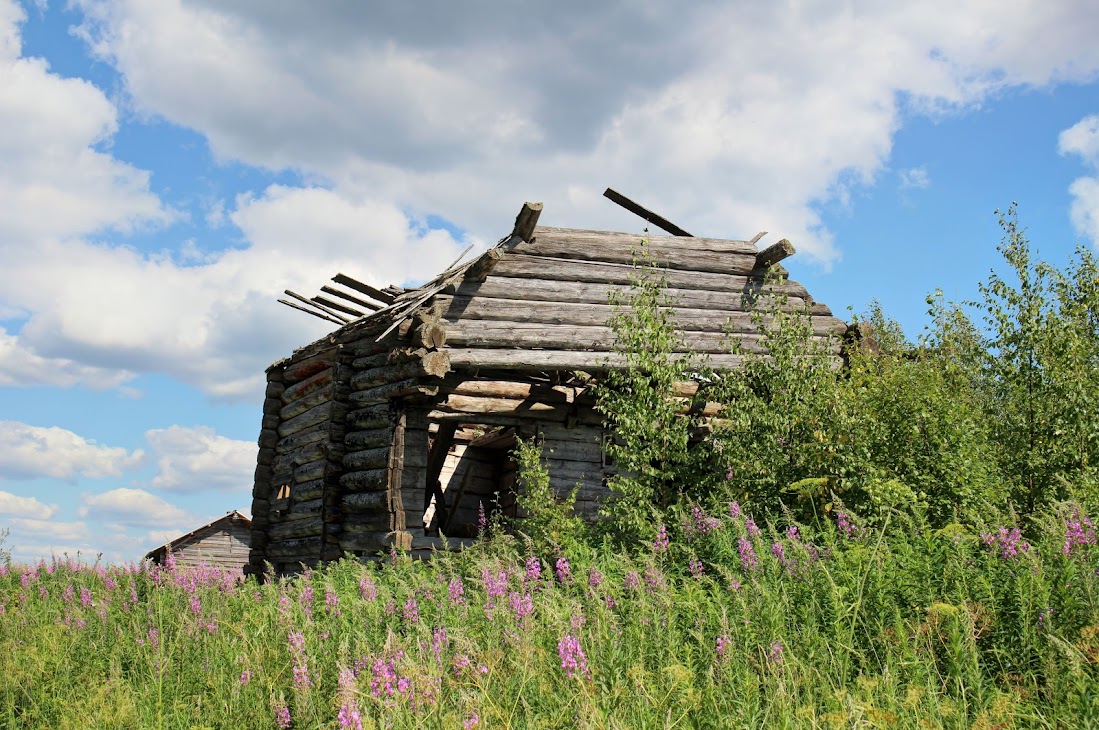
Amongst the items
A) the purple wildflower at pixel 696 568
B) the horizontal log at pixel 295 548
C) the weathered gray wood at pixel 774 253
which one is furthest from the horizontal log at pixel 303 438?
the purple wildflower at pixel 696 568

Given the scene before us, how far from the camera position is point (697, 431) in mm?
14344

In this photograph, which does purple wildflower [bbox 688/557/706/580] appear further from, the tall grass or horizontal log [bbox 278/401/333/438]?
horizontal log [bbox 278/401/333/438]

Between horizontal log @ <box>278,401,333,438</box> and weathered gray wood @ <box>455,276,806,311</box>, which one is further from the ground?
weathered gray wood @ <box>455,276,806,311</box>

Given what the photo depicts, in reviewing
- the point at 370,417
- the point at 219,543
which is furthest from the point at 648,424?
the point at 219,543

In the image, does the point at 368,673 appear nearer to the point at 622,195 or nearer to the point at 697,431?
the point at 697,431

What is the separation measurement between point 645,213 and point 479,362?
459cm

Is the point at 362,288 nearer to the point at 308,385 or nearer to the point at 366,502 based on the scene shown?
the point at 308,385

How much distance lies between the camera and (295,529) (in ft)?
50.4

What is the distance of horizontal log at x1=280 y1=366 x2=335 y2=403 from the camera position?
15375 millimetres

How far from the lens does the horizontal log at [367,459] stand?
1300 centimetres

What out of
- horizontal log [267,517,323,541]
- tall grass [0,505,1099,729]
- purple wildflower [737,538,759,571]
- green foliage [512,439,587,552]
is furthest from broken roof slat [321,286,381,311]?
purple wildflower [737,538,759,571]

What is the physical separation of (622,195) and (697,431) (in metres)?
4.16

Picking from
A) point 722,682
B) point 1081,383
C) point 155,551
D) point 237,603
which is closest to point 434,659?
point 722,682

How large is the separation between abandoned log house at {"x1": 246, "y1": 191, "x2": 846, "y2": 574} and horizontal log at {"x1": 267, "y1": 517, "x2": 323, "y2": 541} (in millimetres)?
40
